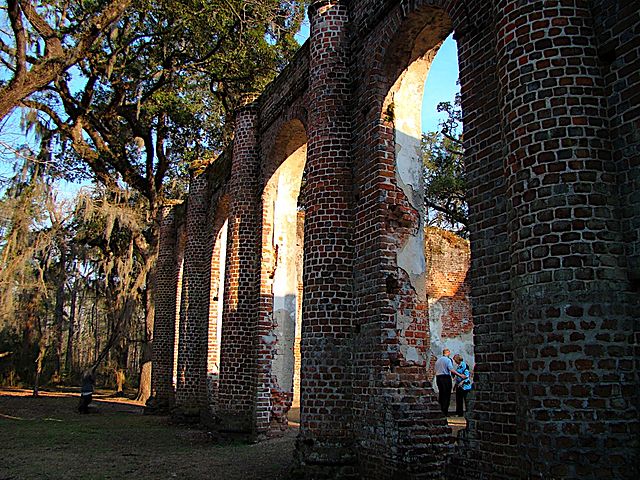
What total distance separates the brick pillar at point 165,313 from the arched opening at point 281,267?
7.36 m

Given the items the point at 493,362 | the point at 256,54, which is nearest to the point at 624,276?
the point at 493,362

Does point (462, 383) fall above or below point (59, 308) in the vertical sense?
below

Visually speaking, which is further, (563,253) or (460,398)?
(460,398)

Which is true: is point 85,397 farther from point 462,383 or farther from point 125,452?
point 462,383

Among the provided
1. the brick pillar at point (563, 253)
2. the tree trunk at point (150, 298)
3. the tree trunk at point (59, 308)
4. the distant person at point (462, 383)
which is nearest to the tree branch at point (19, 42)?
the brick pillar at point (563, 253)

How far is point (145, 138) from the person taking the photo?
21688mm

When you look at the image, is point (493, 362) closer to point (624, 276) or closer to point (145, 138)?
point (624, 276)

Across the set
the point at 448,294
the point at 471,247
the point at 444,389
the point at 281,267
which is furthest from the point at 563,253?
the point at 448,294

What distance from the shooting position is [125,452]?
1020 centimetres

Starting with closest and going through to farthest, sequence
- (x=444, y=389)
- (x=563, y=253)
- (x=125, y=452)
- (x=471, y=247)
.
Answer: (x=563, y=253)
(x=471, y=247)
(x=125, y=452)
(x=444, y=389)

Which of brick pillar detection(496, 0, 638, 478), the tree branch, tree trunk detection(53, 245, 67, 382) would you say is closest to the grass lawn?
brick pillar detection(496, 0, 638, 478)

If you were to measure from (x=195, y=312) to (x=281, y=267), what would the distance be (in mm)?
4491

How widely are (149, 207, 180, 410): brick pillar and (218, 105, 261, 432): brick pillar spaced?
21.2 ft

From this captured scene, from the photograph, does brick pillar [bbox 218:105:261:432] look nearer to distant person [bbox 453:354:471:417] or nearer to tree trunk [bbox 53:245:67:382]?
distant person [bbox 453:354:471:417]
